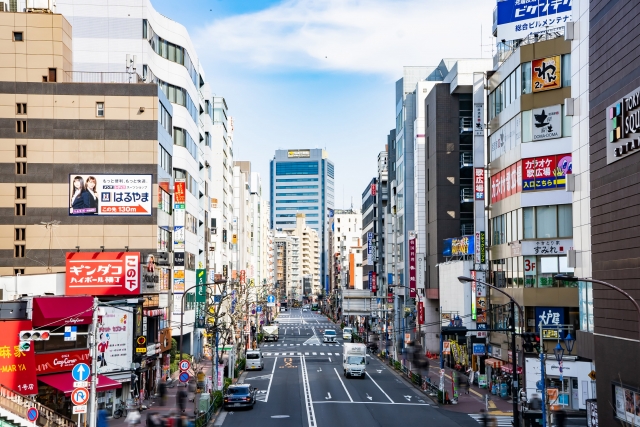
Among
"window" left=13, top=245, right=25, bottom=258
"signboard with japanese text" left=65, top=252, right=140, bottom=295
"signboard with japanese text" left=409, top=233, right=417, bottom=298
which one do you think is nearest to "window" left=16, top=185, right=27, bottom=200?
"window" left=13, top=245, right=25, bottom=258

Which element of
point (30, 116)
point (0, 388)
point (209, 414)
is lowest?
point (209, 414)

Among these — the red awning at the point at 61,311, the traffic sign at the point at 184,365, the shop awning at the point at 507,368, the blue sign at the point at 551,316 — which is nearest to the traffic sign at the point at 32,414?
the red awning at the point at 61,311

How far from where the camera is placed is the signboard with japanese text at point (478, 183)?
67.8 m

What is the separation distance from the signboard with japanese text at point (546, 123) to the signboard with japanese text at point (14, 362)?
37378mm

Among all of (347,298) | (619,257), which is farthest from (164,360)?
(347,298)

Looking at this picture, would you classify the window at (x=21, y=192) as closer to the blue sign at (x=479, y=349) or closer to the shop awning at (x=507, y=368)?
the blue sign at (x=479, y=349)

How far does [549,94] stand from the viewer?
190 feet

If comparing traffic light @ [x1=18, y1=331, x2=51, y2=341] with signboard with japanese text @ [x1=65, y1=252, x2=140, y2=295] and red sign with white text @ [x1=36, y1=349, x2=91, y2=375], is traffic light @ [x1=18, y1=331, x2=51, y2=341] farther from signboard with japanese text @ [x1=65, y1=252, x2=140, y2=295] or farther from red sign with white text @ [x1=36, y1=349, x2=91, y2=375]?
signboard with japanese text @ [x1=65, y1=252, x2=140, y2=295]

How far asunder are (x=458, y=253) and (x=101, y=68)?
1450 inches

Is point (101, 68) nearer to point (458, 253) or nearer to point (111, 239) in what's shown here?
point (111, 239)

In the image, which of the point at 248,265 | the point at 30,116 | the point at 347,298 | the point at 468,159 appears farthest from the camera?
the point at 248,265

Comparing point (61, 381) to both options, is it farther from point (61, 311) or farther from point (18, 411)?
point (18, 411)

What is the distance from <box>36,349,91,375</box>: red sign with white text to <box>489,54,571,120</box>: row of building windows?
3601cm

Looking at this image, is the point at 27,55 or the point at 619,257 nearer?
the point at 619,257
